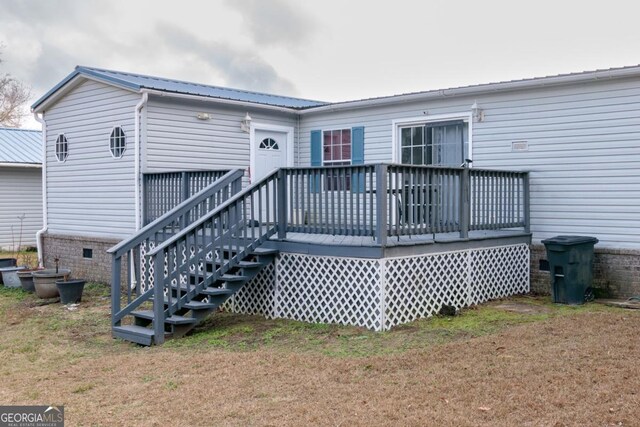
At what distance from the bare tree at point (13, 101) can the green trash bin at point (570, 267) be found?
2930cm

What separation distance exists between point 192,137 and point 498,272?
5555mm

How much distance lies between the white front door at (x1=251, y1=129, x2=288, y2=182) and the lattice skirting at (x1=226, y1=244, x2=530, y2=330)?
3925 mm

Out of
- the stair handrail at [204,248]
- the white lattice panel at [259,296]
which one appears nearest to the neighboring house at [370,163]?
the white lattice panel at [259,296]

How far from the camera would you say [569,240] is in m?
8.62

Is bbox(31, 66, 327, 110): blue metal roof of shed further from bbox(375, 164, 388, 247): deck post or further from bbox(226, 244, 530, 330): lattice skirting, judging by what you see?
bbox(375, 164, 388, 247): deck post

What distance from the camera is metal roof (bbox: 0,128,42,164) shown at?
18.2 m

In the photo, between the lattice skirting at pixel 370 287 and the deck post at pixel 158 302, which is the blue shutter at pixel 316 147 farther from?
the deck post at pixel 158 302

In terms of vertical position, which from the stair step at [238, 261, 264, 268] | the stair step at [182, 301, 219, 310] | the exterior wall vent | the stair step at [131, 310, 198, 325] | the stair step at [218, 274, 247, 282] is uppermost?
the exterior wall vent

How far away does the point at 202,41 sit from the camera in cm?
1753

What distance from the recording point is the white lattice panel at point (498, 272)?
340 inches

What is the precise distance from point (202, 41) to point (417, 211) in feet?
38.5

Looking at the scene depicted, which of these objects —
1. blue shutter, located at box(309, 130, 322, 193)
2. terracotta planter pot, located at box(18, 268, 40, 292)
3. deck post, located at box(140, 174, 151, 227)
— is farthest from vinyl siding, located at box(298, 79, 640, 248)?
terracotta planter pot, located at box(18, 268, 40, 292)

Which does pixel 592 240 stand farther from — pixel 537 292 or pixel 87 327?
pixel 87 327

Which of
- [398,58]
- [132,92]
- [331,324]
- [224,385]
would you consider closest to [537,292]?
[331,324]
